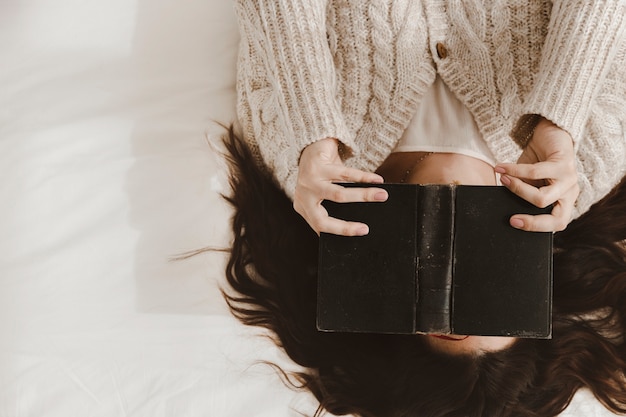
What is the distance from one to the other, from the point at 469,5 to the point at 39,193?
737 millimetres

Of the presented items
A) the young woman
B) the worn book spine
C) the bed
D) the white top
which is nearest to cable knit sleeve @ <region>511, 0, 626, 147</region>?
the young woman

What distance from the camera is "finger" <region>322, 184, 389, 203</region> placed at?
735 mm

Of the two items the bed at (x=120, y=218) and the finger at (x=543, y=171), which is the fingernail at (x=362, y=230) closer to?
the finger at (x=543, y=171)

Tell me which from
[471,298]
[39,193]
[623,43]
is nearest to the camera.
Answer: [471,298]

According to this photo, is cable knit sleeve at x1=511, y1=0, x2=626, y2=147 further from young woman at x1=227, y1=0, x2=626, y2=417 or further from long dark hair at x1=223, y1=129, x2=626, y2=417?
long dark hair at x1=223, y1=129, x2=626, y2=417

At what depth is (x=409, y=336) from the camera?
93 centimetres

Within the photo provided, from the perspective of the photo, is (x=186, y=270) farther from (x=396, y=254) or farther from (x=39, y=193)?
(x=396, y=254)

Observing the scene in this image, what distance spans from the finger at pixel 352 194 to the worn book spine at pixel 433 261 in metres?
0.05

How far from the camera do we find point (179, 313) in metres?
1.01

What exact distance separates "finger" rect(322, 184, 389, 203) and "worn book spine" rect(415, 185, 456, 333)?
0.15 ft

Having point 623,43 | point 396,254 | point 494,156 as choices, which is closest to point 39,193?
point 396,254

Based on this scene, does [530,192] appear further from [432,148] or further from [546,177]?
[432,148]

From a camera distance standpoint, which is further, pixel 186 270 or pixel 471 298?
pixel 186 270

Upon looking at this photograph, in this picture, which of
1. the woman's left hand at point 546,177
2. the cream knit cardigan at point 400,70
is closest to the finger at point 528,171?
the woman's left hand at point 546,177
